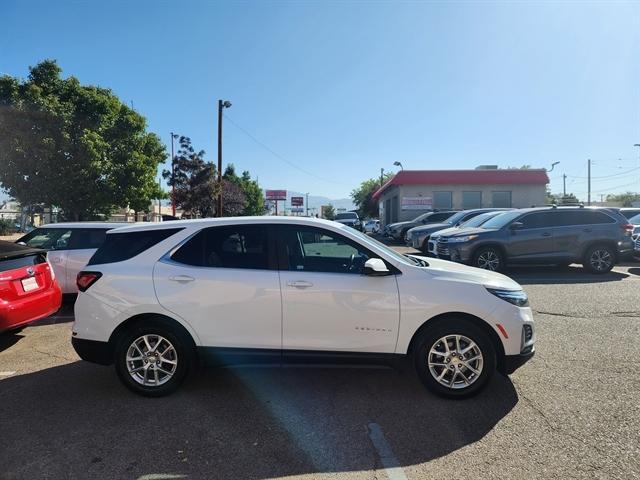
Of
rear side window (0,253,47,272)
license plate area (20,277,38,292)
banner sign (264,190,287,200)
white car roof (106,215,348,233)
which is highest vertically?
banner sign (264,190,287,200)

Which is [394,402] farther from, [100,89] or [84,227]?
[100,89]

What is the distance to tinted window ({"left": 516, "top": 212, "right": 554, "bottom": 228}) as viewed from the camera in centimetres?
1142

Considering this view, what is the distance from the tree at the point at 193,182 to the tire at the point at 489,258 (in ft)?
88.0

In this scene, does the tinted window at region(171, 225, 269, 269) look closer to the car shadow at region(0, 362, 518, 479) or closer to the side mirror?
the side mirror

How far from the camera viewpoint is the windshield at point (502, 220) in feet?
37.9

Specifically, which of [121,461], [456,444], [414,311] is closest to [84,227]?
[121,461]

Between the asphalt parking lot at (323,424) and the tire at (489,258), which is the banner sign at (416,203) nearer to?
the tire at (489,258)

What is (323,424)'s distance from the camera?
12.1ft

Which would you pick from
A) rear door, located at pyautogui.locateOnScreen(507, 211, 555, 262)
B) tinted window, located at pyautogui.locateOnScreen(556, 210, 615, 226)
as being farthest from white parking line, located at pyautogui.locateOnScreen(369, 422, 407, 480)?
tinted window, located at pyautogui.locateOnScreen(556, 210, 615, 226)

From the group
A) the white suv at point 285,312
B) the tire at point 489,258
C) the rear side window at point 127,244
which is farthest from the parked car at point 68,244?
the tire at point 489,258

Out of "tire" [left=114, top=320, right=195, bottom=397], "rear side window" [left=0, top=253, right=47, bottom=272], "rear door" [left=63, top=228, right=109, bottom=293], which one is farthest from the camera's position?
"rear door" [left=63, top=228, right=109, bottom=293]

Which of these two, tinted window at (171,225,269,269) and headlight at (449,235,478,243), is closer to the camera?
tinted window at (171,225,269,269)

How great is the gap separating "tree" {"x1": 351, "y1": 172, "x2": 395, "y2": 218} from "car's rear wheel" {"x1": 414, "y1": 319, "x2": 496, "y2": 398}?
193 feet

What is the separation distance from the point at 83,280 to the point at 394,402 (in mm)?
3147
